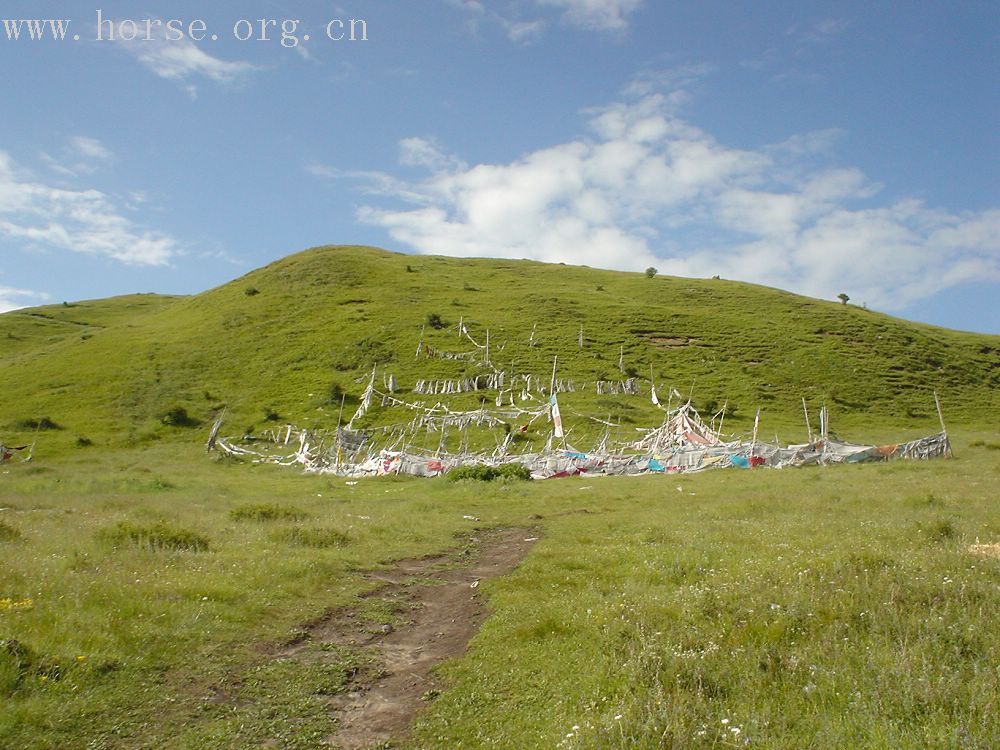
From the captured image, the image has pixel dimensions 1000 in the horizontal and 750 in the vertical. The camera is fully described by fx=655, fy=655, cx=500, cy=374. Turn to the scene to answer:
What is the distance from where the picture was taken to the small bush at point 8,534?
14.0 meters

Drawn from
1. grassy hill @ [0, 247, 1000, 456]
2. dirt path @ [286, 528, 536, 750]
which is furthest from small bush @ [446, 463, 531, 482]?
dirt path @ [286, 528, 536, 750]

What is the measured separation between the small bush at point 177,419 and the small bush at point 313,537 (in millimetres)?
46797

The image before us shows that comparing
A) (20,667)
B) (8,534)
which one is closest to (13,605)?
(20,667)

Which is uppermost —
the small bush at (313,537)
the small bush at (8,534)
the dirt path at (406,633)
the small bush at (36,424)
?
the small bush at (36,424)

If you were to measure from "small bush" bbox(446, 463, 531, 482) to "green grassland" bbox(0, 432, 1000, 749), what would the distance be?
1773 cm

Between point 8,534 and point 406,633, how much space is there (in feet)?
33.2

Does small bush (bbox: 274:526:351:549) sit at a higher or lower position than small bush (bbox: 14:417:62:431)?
lower

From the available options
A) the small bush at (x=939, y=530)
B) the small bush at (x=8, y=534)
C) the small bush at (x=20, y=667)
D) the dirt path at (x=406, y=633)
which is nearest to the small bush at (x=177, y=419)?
the small bush at (x=8, y=534)

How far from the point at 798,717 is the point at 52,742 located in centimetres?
686

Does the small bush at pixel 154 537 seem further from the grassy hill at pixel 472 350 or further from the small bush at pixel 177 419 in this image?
the small bush at pixel 177 419

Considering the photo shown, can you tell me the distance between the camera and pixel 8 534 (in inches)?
565

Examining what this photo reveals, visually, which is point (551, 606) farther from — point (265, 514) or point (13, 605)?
point (265, 514)

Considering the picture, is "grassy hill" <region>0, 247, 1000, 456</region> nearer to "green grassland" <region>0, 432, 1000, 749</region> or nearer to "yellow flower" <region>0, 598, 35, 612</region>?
"green grassland" <region>0, 432, 1000, 749</region>

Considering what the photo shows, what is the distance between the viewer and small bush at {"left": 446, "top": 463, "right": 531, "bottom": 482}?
35031 mm
